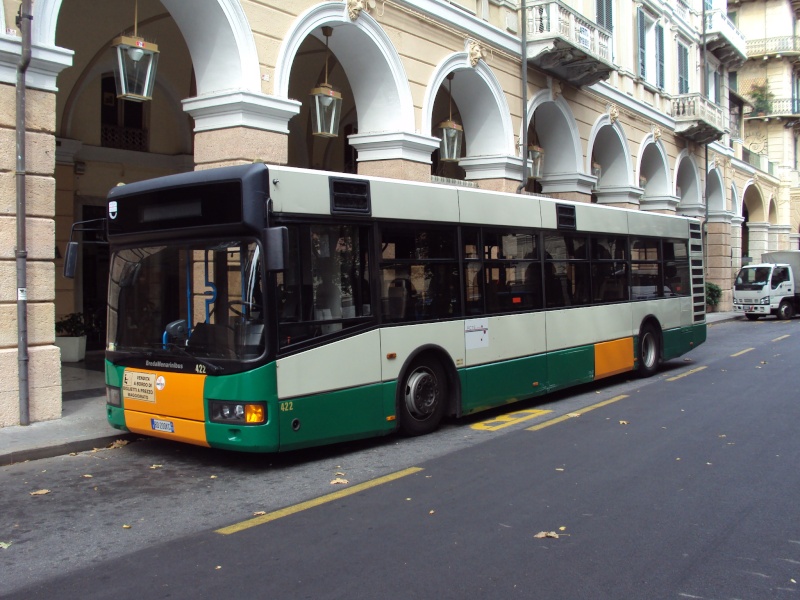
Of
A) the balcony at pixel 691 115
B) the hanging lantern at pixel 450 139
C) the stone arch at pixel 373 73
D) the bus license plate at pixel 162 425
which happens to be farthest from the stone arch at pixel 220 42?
the balcony at pixel 691 115

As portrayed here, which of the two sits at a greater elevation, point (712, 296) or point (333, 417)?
point (712, 296)

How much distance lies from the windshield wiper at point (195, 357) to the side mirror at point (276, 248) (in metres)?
1.04

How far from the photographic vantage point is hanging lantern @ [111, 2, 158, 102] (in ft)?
35.2

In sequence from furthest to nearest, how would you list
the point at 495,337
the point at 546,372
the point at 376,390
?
the point at 546,372 → the point at 495,337 → the point at 376,390

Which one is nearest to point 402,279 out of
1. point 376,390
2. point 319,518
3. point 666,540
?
point 376,390

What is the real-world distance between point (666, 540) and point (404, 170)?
10324mm

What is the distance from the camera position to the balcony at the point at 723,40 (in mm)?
34000

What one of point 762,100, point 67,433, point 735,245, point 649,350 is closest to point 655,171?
point 735,245

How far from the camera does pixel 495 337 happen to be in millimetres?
9945

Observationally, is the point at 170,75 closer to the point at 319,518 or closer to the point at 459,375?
the point at 459,375

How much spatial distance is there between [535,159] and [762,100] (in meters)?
33.9

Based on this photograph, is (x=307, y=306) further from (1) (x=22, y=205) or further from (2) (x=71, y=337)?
(2) (x=71, y=337)

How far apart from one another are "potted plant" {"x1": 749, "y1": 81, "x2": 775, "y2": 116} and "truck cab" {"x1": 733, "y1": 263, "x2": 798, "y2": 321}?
1934 cm

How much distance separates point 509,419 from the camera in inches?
396
